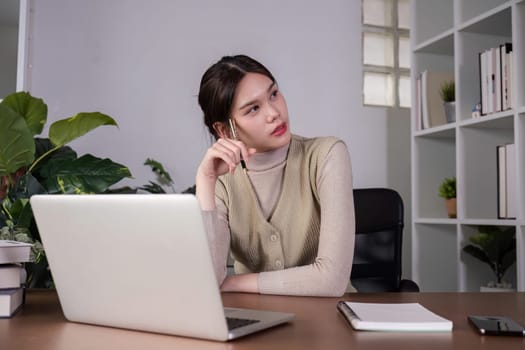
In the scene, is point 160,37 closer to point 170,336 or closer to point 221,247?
point 221,247

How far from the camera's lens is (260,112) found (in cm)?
156

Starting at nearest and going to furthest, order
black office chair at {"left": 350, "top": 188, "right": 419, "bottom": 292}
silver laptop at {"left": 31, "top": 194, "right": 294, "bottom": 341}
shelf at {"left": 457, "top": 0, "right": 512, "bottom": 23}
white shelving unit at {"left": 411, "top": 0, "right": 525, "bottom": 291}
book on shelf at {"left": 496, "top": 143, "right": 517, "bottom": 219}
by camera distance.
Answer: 1. silver laptop at {"left": 31, "top": 194, "right": 294, "bottom": 341}
2. black office chair at {"left": 350, "top": 188, "right": 419, "bottom": 292}
3. white shelving unit at {"left": 411, "top": 0, "right": 525, "bottom": 291}
4. book on shelf at {"left": 496, "top": 143, "right": 517, "bottom": 219}
5. shelf at {"left": 457, "top": 0, "right": 512, "bottom": 23}

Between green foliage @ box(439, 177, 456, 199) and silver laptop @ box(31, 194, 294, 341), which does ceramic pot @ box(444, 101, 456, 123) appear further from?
silver laptop @ box(31, 194, 294, 341)

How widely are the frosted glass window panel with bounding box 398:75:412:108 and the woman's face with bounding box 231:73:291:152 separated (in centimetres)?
191

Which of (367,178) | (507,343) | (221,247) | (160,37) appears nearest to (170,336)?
(507,343)

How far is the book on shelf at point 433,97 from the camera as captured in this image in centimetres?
285

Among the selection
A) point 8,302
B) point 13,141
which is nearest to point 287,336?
point 8,302

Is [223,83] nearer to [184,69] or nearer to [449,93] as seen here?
[184,69]

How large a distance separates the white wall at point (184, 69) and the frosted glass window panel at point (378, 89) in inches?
2.1

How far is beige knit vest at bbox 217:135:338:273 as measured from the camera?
1543mm

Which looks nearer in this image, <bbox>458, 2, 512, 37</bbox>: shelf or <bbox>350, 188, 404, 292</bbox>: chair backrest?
<bbox>350, 188, 404, 292</bbox>: chair backrest

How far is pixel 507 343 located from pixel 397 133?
2.71m

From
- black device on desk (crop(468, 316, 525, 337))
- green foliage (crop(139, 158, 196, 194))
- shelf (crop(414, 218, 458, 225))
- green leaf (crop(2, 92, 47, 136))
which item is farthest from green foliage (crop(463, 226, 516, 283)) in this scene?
green leaf (crop(2, 92, 47, 136))

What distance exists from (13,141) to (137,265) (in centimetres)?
107
